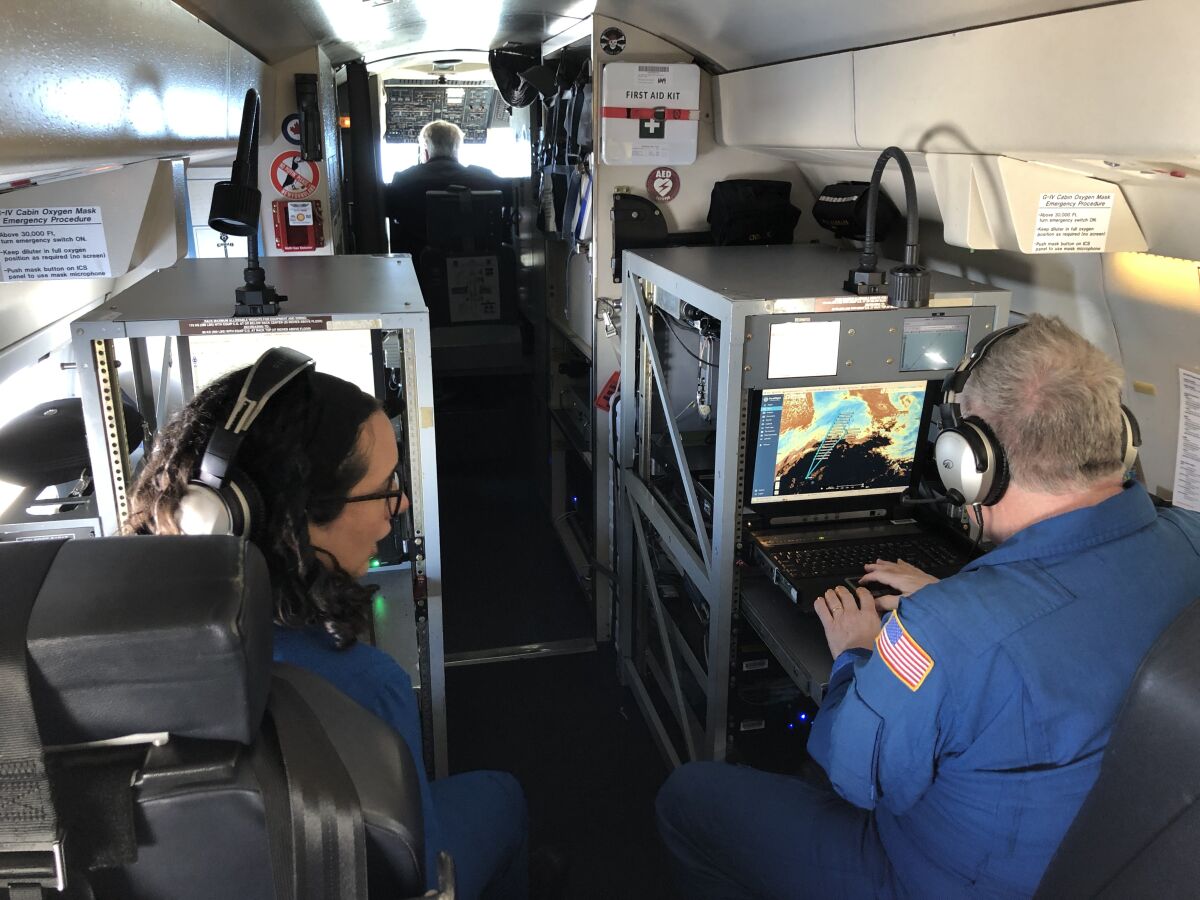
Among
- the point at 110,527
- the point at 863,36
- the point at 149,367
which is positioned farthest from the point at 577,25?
the point at 110,527

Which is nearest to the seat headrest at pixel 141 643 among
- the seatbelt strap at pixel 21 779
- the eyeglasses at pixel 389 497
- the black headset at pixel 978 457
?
the seatbelt strap at pixel 21 779

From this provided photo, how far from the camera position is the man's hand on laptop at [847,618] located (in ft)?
6.88

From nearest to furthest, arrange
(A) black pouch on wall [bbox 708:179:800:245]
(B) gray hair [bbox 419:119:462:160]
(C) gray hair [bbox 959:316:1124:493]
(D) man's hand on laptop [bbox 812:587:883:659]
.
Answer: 1. (C) gray hair [bbox 959:316:1124:493]
2. (D) man's hand on laptop [bbox 812:587:883:659]
3. (A) black pouch on wall [bbox 708:179:800:245]
4. (B) gray hair [bbox 419:119:462:160]

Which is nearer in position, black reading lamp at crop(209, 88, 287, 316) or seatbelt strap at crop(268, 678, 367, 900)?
seatbelt strap at crop(268, 678, 367, 900)

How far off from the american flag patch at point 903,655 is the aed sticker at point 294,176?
377 cm

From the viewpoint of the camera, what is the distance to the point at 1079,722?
1.55 meters

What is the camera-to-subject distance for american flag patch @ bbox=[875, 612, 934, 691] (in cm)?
163

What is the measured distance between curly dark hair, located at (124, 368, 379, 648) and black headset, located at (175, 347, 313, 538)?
3cm

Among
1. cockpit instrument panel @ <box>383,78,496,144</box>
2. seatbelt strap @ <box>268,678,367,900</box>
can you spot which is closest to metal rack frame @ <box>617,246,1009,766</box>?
seatbelt strap @ <box>268,678,367,900</box>

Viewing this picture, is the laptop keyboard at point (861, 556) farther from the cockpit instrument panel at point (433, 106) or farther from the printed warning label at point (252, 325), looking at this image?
the cockpit instrument panel at point (433, 106)

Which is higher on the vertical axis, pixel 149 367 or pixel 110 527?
pixel 149 367

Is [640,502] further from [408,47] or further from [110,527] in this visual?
[408,47]

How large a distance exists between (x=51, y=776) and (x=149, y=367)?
2.48 meters

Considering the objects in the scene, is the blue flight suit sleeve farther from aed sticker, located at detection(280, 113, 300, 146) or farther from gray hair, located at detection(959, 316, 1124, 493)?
aed sticker, located at detection(280, 113, 300, 146)
